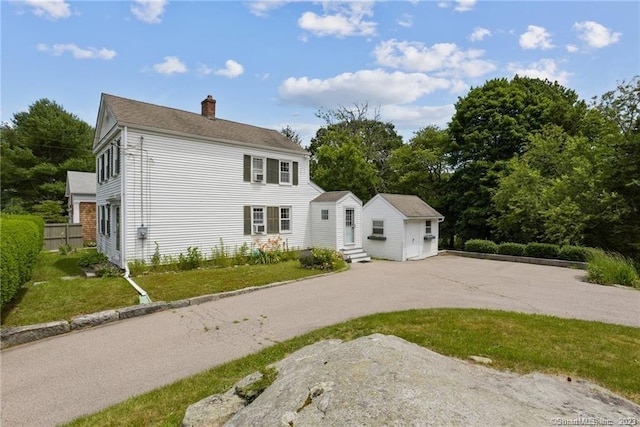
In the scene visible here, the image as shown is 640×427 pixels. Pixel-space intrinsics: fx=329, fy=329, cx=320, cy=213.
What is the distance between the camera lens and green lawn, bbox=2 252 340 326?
301 inches

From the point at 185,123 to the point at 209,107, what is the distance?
3.18m

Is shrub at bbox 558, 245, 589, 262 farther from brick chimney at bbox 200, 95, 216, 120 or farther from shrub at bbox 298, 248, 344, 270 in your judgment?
brick chimney at bbox 200, 95, 216, 120

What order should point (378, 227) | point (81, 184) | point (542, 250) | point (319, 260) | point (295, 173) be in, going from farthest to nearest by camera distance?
point (81, 184), point (378, 227), point (295, 173), point (542, 250), point (319, 260)

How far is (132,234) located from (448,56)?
1495 cm

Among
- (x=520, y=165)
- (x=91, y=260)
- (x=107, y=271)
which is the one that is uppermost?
(x=520, y=165)

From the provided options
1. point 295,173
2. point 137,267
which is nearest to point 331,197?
point 295,173

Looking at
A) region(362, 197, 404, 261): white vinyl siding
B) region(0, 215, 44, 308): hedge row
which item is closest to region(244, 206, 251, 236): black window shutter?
region(362, 197, 404, 261): white vinyl siding

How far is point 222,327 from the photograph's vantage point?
22.7 feet

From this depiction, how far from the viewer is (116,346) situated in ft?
19.8

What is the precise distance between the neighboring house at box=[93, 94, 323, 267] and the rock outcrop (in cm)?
1127

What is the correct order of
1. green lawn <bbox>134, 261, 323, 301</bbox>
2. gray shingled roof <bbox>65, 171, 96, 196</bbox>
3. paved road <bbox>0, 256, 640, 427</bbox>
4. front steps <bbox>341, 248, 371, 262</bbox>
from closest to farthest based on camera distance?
paved road <bbox>0, 256, 640, 427</bbox> < green lawn <bbox>134, 261, 323, 301</bbox> < front steps <bbox>341, 248, 371, 262</bbox> < gray shingled roof <bbox>65, 171, 96, 196</bbox>

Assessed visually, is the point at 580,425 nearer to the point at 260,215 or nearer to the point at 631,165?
the point at 260,215

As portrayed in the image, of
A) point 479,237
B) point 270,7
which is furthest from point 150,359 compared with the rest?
point 479,237

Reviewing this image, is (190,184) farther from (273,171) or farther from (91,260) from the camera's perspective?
(91,260)
